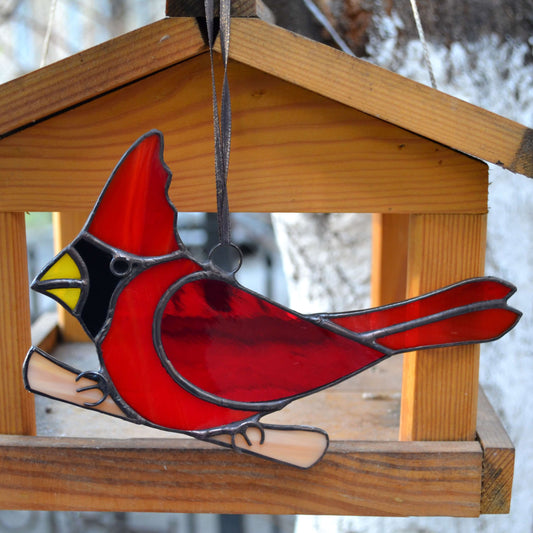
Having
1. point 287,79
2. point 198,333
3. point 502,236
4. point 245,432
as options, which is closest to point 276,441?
point 245,432

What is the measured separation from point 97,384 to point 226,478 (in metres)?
0.19

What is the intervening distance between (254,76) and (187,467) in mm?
426

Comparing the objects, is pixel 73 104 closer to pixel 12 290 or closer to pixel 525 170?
pixel 12 290

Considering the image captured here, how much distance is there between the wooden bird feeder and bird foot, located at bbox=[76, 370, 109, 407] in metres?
0.11

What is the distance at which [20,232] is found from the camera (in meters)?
0.72

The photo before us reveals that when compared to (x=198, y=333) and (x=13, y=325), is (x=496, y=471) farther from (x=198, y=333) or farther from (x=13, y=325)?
(x=13, y=325)

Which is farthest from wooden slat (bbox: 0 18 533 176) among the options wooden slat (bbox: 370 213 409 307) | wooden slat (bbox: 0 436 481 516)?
wooden slat (bbox: 370 213 409 307)

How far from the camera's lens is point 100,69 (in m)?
0.61

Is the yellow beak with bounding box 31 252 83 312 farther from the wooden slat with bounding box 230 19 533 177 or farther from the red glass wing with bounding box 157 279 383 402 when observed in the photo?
the wooden slat with bounding box 230 19 533 177

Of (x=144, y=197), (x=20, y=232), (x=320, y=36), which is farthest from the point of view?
(x=320, y=36)

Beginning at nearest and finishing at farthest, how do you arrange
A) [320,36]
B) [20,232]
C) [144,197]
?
[144,197], [20,232], [320,36]

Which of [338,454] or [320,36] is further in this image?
[320,36]

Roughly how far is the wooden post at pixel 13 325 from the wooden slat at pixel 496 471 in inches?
20.2

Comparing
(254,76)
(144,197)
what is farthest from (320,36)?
(144,197)
